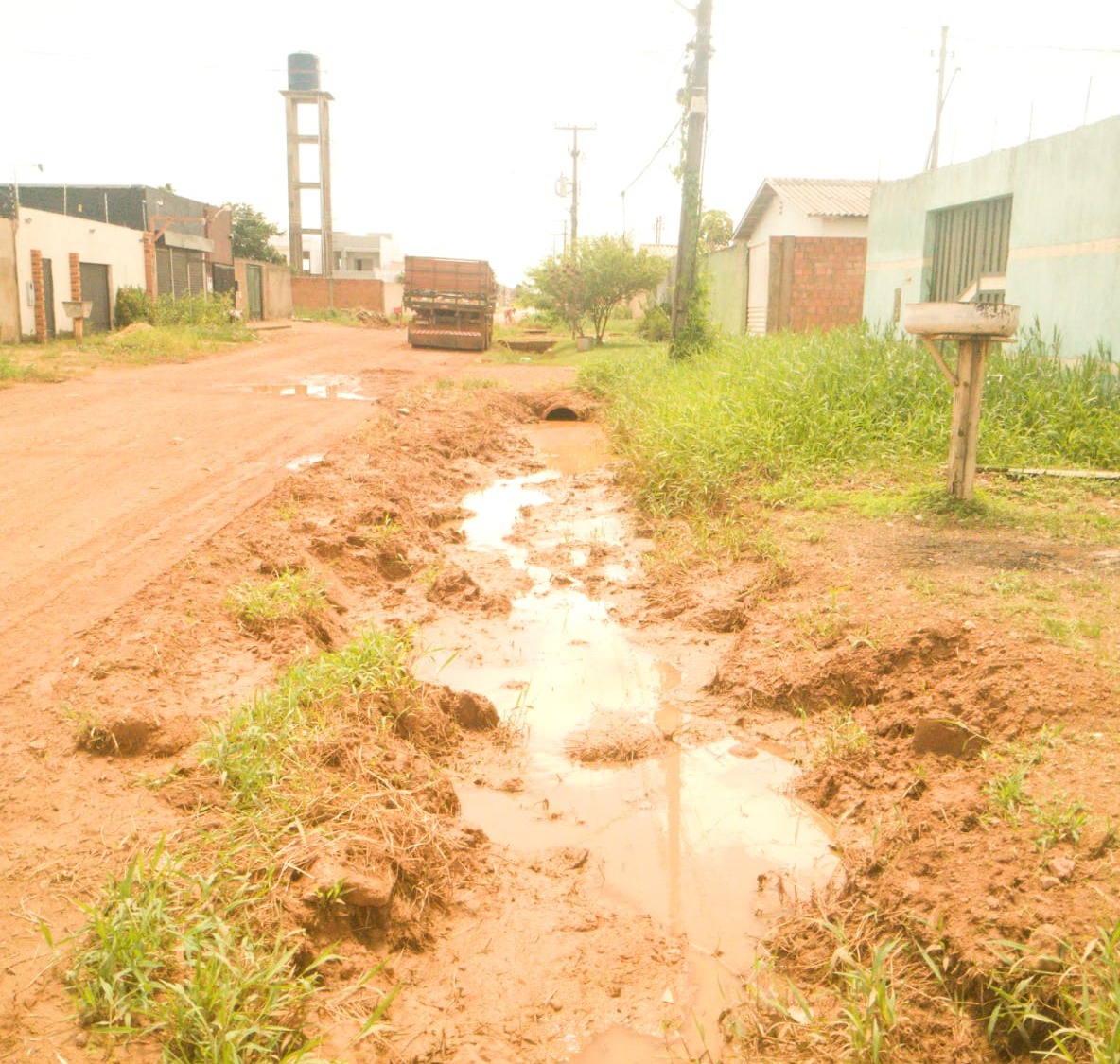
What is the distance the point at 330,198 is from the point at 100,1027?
4184 centimetres

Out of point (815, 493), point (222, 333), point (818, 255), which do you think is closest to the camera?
point (815, 493)

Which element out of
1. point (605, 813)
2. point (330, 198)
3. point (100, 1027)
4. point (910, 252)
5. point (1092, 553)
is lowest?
point (605, 813)

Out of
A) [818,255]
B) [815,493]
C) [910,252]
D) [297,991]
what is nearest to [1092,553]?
[815,493]

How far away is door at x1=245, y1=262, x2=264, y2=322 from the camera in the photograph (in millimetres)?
34750

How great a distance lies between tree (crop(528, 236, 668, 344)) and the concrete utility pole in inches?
457

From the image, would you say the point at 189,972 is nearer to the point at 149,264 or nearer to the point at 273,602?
the point at 273,602

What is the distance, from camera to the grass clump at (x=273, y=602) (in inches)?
193

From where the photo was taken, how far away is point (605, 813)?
12.8 ft

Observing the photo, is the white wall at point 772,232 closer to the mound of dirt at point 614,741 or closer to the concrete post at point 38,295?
the concrete post at point 38,295

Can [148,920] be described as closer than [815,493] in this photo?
Yes

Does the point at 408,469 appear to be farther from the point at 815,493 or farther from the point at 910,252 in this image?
the point at 910,252

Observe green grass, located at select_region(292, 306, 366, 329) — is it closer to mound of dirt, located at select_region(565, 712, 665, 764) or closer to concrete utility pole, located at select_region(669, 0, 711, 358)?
concrete utility pole, located at select_region(669, 0, 711, 358)

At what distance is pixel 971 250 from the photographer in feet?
37.6

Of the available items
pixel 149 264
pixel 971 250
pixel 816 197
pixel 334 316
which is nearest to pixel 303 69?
pixel 334 316
